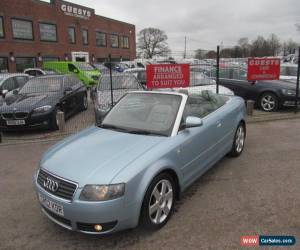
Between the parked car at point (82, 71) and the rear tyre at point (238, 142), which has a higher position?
the parked car at point (82, 71)

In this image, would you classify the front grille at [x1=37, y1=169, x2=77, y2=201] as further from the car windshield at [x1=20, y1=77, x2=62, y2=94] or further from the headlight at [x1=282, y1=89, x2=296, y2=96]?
the headlight at [x1=282, y1=89, x2=296, y2=96]

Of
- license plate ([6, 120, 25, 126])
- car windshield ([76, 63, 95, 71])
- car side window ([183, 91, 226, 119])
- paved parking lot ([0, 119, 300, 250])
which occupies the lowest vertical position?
paved parking lot ([0, 119, 300, 250])

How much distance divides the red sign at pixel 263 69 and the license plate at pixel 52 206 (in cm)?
801

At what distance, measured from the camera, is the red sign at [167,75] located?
324 inches

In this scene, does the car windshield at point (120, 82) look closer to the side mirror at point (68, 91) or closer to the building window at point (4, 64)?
the side mirror at point (68, 91)

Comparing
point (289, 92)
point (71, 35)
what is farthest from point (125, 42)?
point (289, 92)

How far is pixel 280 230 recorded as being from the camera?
332cm

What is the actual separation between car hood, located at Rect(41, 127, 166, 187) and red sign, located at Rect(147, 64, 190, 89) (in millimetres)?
4456

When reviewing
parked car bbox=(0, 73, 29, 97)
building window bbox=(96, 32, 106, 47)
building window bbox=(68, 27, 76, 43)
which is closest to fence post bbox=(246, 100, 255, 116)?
parked car bbox=(0, 73, 29, 97)

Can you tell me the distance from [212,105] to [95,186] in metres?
2.81

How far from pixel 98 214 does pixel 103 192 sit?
212 millimetres

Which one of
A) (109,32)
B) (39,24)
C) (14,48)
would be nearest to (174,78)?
(14,48)

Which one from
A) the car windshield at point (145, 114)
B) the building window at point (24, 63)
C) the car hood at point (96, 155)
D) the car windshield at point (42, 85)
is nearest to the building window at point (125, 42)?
the building window at point (24, 63)

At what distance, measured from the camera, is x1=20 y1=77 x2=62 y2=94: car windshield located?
9266 millimetres
